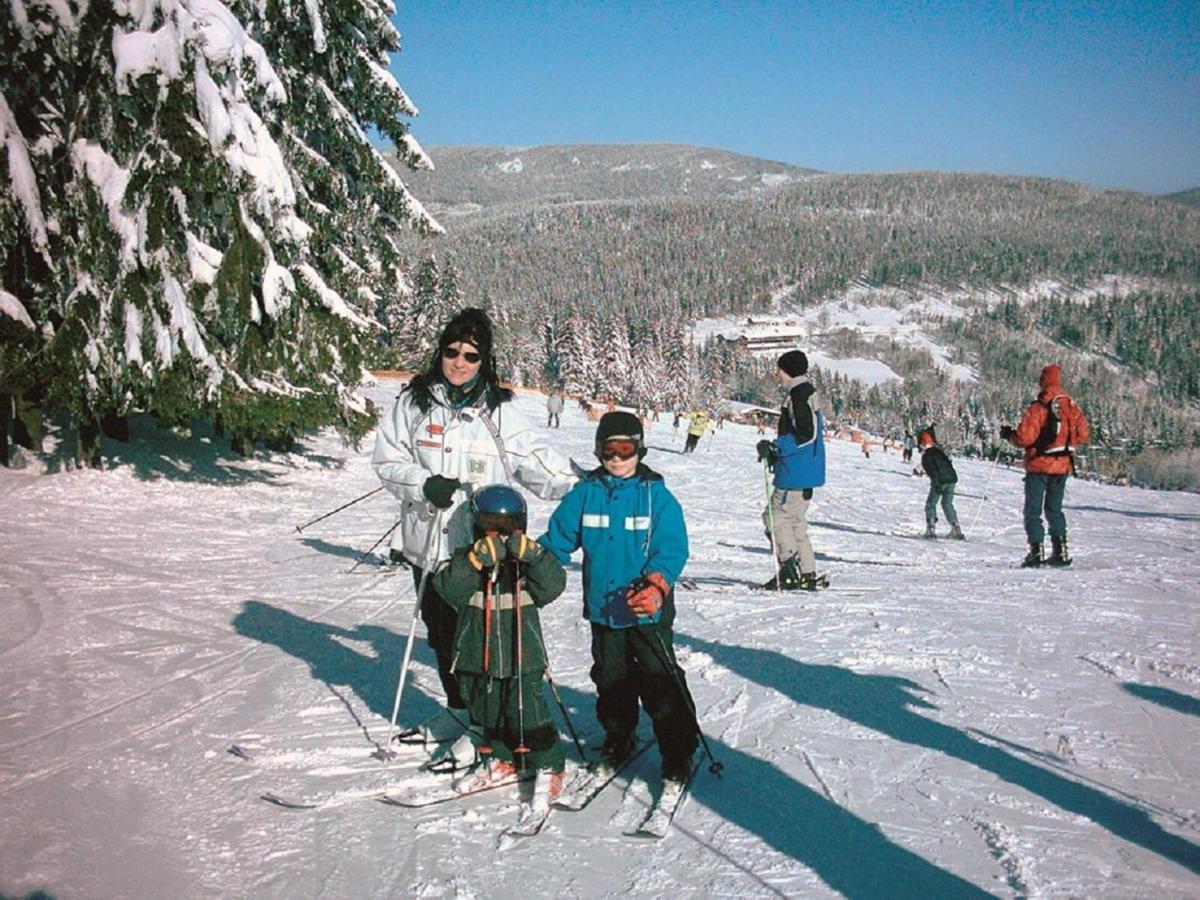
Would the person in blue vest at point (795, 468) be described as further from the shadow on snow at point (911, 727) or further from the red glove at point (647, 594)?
the red glove at point (647, 594)

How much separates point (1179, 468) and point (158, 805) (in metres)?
103

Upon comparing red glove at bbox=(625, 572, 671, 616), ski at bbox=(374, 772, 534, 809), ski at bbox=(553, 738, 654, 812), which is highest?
red glove at bbox=(625, 572, 671, 616)

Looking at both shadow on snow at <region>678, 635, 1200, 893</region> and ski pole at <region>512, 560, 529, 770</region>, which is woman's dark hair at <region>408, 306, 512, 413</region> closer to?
ski pole at <region>512, 560, 529, 770</region>

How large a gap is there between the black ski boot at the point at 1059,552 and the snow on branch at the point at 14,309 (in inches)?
548

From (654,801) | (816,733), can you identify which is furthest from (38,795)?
(816,733)

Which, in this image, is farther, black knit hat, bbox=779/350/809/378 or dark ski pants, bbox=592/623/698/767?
black knit hat, bbox=779/350/809/378

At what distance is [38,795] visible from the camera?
4.01 m

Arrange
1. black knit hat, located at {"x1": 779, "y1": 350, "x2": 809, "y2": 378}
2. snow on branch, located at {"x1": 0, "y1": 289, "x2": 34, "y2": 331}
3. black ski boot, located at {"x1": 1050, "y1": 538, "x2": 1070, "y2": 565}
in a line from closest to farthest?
black knit hat, located at {"x1": 779, "y1": 350, "x2": 809, "y2": 378} < black ski boot, located at {"x1": 1050, "y1": 538, "x2": 1070, "y2": 565} < snow on branch, located at {"x1": 0, "y1": 289, "x2": 34, "y2": 331}

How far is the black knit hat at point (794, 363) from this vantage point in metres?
7.71

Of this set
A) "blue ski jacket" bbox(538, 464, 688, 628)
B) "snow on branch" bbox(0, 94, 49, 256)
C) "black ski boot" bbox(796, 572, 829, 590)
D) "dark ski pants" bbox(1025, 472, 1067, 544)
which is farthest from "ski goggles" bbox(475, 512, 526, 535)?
"snow on branch" bbox(0, 94, 49, 256)

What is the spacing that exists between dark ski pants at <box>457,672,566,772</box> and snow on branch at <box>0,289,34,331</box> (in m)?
10.6

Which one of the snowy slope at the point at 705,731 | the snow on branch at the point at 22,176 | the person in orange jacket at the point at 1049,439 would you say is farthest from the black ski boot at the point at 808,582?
the snow on branch at the point at 22,176

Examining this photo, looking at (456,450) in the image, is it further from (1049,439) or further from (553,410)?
(553,410)

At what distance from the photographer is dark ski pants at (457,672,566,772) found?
387 cm
